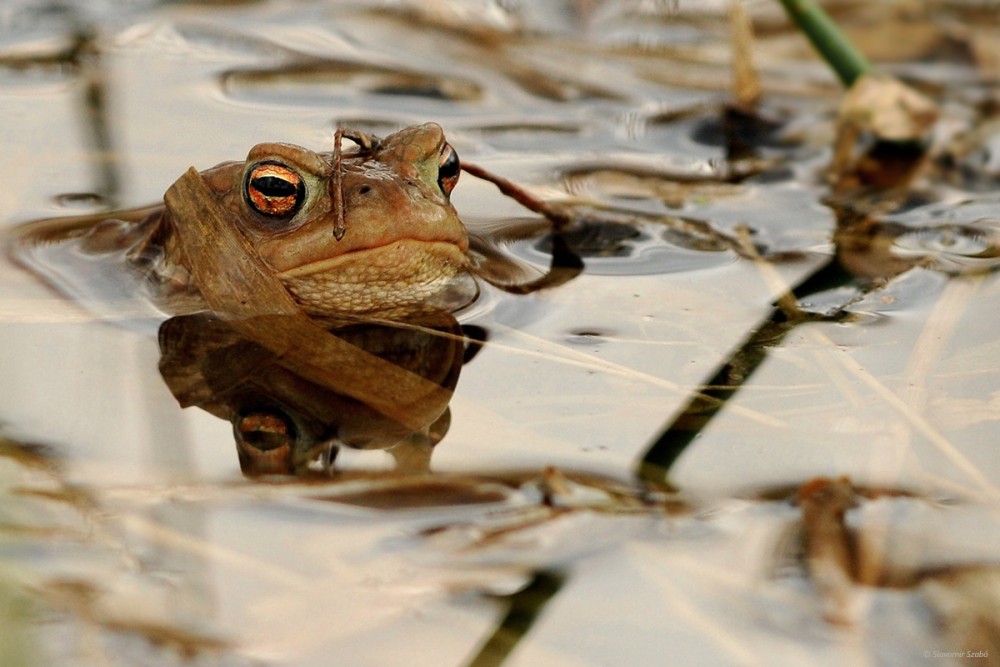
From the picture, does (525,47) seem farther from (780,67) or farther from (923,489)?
(923,489)

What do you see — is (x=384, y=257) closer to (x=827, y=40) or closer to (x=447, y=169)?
(x=447, y=169)

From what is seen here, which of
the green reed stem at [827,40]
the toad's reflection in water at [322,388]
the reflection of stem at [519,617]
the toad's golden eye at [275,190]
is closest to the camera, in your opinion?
the reflection of stem at [519,617]

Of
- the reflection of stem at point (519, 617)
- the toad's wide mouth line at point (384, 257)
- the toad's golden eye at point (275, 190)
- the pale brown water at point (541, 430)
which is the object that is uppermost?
the toad's golden eye at point (275, 190)

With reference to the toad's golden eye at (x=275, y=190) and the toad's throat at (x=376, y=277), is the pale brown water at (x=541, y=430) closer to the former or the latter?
the toad's throat at (x=376, y=277)

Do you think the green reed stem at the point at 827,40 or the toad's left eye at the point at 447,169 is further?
the green reed stem at the point at 827,40

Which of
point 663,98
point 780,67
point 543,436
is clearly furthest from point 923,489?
point 780,67

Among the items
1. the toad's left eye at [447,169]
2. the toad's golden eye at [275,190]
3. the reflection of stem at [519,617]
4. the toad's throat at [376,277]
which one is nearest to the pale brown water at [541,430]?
the reflection of stem at [519,617]
